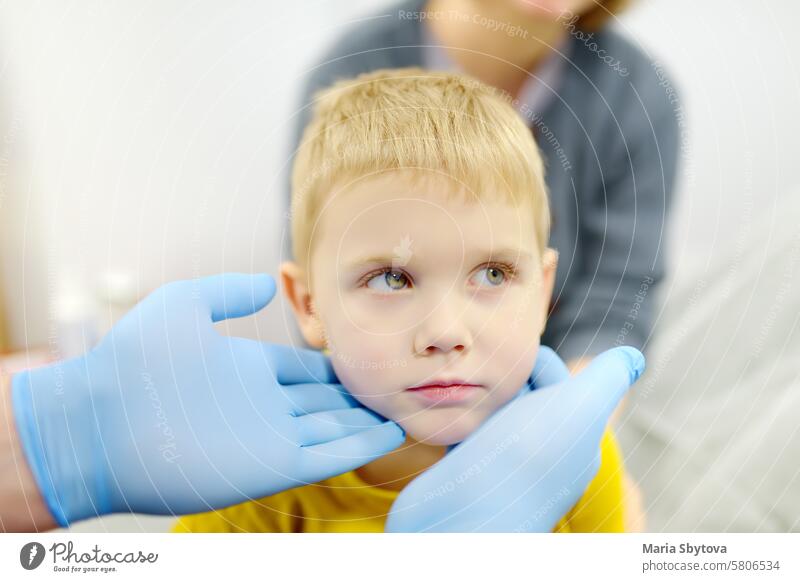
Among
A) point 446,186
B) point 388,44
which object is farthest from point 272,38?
point 446,186

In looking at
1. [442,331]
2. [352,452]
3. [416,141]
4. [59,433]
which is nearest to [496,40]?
[416,141]

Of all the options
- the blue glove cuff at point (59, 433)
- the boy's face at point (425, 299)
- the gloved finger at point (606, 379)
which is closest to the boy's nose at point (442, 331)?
the boy's face at point (425, 299)

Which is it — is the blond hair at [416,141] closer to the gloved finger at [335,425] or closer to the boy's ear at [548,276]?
the boy's ear at [548,276]

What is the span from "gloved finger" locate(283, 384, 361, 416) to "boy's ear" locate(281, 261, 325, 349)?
3cm

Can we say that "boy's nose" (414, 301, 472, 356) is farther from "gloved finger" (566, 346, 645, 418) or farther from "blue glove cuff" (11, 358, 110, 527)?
"blue glove cuff" (11, 358, 110, 527)

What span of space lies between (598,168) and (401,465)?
29cm

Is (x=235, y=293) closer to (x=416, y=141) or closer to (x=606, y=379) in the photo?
(x=416, y=141)

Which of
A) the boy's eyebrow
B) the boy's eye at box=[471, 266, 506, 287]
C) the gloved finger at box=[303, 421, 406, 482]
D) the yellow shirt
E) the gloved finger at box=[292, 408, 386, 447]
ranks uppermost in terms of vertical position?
the boy's eyebrow

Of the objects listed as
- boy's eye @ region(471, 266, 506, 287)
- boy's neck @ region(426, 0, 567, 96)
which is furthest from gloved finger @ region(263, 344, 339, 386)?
boy's neck @ region(426, 0, 567, 96)

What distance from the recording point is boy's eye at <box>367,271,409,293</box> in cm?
53

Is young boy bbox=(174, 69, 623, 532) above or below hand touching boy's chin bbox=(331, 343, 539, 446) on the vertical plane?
above

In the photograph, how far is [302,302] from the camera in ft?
1.86

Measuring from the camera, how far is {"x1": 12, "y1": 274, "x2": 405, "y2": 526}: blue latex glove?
557 millimetres
